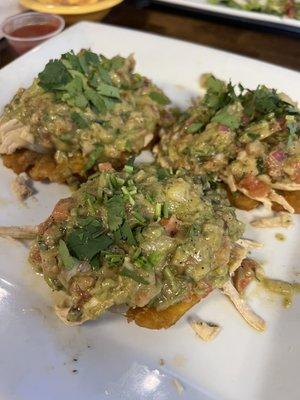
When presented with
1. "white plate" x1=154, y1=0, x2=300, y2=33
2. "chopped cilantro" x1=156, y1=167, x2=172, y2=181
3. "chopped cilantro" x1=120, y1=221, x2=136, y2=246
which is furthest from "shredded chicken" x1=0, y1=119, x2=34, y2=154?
"white plate" x1=154, y1=0, x2=300, y2=33

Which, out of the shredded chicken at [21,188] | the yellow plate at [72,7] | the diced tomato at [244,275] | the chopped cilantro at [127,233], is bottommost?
the diced tomato at [244,275]

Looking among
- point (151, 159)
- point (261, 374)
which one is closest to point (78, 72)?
point (151, 159)

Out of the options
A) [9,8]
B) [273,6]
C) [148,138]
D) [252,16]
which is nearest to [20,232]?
[148,138]

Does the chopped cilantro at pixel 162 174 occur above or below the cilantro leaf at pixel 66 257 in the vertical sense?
above

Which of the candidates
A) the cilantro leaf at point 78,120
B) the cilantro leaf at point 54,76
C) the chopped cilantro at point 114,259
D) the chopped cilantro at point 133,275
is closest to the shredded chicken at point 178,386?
the chopped cilantro at point 133,275

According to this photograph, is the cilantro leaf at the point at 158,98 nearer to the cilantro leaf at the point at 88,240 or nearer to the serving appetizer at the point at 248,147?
the serving appetizer at the point at 248,147

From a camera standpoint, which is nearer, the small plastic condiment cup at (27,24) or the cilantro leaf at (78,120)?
the cilantro leaf at (78,120)

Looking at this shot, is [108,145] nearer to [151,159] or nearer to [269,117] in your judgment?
[151,159]

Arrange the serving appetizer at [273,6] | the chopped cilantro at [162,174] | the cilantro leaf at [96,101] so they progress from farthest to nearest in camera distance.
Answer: the serving appetizer at [273,6] < the cilantro leaf at [96,101] < the chopped cilantro at [162,174]
